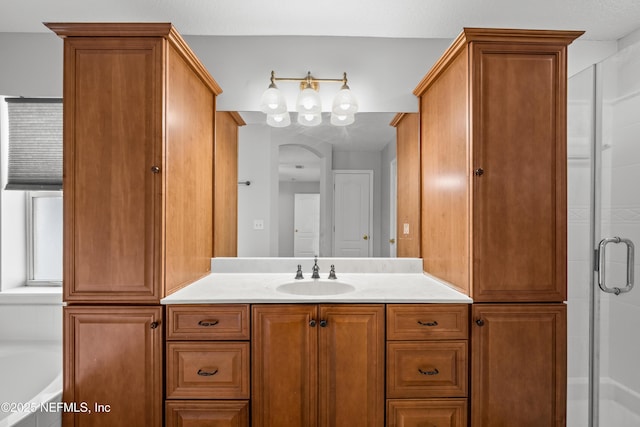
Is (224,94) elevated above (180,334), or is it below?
above

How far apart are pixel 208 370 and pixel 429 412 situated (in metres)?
1.02

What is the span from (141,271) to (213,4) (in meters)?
1.48

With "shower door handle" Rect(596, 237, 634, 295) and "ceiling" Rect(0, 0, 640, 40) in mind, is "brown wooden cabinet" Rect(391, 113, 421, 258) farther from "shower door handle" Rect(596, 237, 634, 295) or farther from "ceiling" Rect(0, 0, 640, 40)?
"shower door handle" Rect(596, 237, 634, 295)

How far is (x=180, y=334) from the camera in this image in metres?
1.46

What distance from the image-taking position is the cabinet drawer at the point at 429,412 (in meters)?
1.46

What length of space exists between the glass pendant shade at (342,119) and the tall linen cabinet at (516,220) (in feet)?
2.49

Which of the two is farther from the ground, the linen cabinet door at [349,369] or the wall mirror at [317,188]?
the wall mirror at [317,188]

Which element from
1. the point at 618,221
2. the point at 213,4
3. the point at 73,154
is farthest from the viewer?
the point at 213,4

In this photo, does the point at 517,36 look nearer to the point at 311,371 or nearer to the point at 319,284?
the point at 319,284

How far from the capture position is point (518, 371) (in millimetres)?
1474

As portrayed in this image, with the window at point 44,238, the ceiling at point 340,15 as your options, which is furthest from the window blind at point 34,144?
the ceiling at point 340,15

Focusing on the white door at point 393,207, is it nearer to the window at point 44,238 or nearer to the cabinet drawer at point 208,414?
the cabinet drawer at point 208,414

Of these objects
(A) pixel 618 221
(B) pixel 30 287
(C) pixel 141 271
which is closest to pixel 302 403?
(C) pixel 141 271

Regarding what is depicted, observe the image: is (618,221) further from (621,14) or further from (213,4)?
(213,4)
